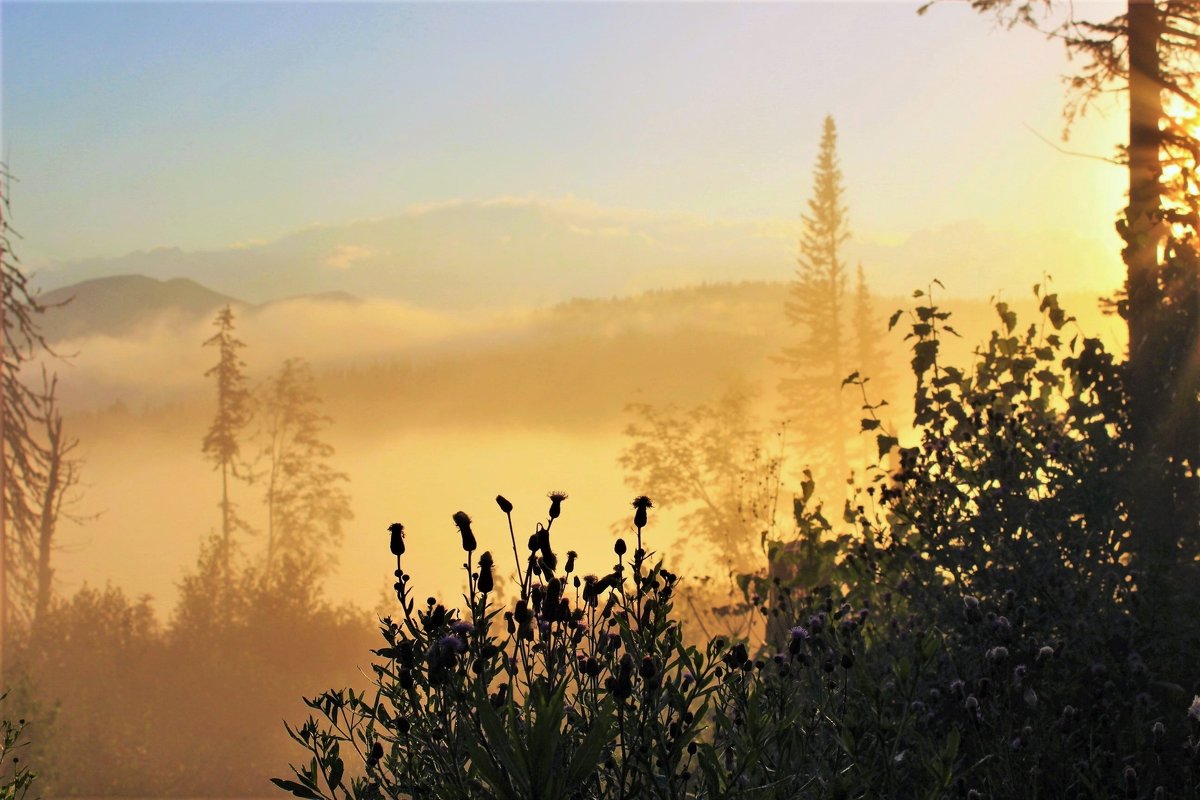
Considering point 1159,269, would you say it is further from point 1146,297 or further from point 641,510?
point 641,510

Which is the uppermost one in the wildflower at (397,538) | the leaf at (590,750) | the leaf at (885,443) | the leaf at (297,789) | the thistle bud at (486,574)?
the wildflower at (397,538)

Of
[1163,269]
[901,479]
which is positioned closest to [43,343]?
[901,479]

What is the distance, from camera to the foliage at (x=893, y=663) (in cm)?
221

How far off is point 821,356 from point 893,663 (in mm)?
17549

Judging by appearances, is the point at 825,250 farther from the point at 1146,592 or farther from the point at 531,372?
the point at 1146,592

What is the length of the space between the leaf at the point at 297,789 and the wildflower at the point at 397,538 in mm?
514

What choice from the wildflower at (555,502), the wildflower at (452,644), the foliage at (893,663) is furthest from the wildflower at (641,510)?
the wildflower at (452,644)

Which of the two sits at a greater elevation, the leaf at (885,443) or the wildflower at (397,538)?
the wildflower at (397,538)

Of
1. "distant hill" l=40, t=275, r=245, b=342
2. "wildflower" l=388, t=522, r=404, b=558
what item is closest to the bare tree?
"distant hill" l=40, t=275, r=245, b=342

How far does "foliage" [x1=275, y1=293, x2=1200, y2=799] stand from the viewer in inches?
87.0

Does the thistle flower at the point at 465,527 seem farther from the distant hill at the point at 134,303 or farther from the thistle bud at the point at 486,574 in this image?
the distant hill at the point at 134,303

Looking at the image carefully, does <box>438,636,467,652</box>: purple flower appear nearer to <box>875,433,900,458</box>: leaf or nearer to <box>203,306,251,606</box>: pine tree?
<box>875,433,900,458</box>: leaf

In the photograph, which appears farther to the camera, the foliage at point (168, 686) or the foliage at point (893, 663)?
the foliage at point (168, 686)

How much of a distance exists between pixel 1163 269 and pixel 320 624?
27.3 feet
